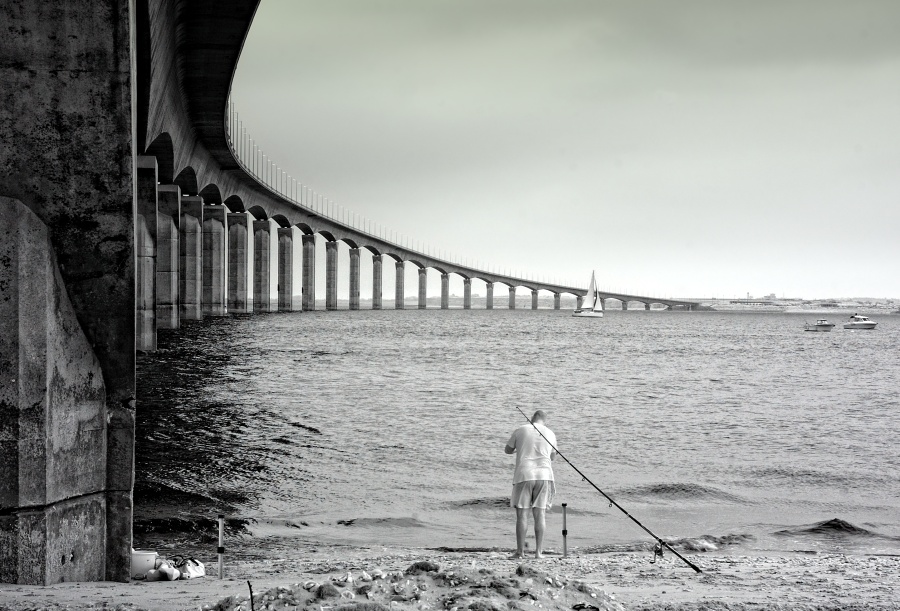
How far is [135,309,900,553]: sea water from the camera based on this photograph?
42.0ft

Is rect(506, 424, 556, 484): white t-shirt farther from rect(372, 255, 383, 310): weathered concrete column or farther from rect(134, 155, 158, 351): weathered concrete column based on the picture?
rect(372, 255, 383, 310): weathered concrete column

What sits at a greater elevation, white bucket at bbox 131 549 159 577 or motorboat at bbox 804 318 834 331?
white bucket at bbox 131 549 159 577

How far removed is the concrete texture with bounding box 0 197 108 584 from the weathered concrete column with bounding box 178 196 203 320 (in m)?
61.3

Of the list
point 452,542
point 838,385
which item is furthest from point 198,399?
point 838,385

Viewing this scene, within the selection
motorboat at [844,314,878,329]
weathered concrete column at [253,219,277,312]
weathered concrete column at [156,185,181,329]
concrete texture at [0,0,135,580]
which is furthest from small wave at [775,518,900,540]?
motorboat at [844,314,878,329]

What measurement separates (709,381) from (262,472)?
3105 cm

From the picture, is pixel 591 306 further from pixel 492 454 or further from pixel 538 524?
pixel 538 524

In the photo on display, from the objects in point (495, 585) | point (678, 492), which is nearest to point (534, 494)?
point (495, 585)

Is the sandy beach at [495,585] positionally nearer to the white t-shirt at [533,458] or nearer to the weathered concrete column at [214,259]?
the white t-shirt at [533,458]

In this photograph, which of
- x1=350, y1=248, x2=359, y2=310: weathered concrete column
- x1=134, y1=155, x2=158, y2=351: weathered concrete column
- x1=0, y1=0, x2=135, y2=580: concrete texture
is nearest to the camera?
x1=0, y1=0, x2=135, y2=580: concrete texture

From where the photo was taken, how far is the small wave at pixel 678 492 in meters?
15.8

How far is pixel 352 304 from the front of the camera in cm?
15462

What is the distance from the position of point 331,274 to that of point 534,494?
423 ft

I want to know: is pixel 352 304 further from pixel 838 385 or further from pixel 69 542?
pixel 69 542
